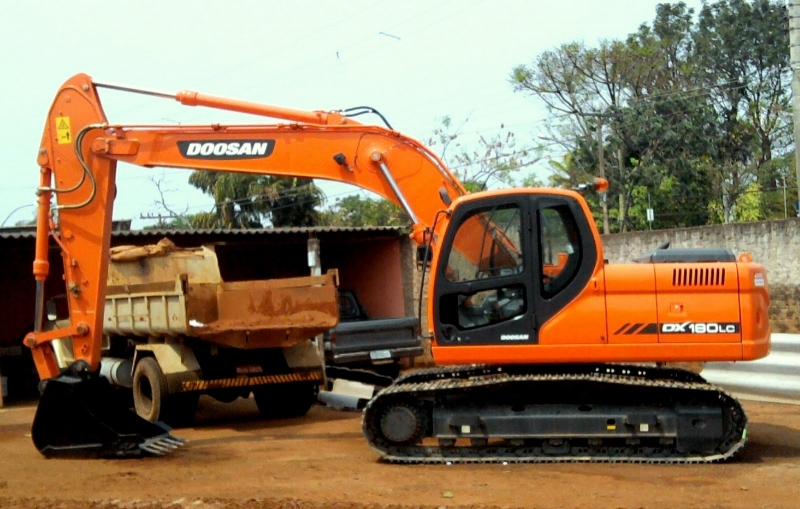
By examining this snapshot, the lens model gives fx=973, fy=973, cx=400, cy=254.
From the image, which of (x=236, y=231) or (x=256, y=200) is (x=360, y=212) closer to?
(x=256, y=200)

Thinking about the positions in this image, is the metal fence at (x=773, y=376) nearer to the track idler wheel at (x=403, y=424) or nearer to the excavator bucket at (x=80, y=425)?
the track idler wheel at (x=403, y=424)

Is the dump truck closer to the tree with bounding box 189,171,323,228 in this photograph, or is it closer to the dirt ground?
the dirt ground

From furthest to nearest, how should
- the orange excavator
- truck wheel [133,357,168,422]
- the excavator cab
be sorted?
truck wheel [133,357,168,422] < the excavator cab < the orange excavator

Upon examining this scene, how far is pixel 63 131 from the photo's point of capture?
1026 centimetres

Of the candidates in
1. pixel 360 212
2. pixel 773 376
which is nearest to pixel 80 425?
pixel 773 376

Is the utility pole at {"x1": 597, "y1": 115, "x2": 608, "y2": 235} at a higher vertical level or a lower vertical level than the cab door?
higher

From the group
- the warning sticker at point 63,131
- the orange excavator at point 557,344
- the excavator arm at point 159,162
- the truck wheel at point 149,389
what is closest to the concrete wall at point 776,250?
the orange excavator at point 557,344

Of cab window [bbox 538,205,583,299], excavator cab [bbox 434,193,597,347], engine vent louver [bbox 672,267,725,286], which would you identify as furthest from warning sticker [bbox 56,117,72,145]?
engine vent louver [bbox 672,267,725,286]

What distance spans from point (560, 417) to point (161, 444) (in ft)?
13.7

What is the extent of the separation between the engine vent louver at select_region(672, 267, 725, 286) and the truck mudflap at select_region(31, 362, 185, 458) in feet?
17.5

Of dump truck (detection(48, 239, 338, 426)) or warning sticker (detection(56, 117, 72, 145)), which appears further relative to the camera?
dump truck (detection(48, 239, 338, 426))

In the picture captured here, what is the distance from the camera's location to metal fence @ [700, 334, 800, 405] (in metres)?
11.4

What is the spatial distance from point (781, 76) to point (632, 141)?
9555 mm

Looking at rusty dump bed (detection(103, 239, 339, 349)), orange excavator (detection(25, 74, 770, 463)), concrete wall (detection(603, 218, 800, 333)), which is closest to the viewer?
orange excavator (detection(25, 74, 770, 463))
